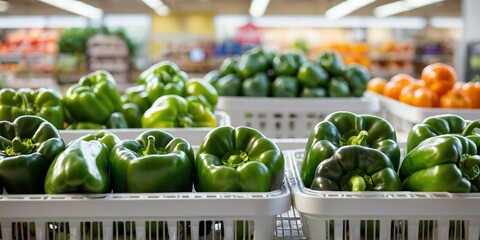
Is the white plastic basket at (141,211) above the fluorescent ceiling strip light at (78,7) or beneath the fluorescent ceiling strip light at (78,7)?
beneath

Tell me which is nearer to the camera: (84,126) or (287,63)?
(84,126)

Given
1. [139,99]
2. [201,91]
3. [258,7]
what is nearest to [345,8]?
[258,7]

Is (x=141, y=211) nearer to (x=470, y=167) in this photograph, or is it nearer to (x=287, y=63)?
(x=470, y=167)

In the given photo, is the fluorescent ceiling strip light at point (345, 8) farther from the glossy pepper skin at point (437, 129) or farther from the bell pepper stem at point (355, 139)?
the bell pepper stem at point (355, 139)

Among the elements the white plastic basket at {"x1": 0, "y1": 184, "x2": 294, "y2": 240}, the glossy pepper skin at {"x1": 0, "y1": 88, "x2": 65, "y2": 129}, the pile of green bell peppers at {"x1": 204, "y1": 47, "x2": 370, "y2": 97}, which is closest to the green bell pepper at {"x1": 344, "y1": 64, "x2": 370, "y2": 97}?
the pile of green bell peppers at {"x1": 204, "y1": 47, "x2": 370, "y2": 97}

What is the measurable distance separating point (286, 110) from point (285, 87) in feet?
0.58

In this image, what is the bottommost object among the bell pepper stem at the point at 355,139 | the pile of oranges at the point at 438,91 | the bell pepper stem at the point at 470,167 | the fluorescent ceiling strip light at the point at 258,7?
the pile of oranges at the point at 438,91

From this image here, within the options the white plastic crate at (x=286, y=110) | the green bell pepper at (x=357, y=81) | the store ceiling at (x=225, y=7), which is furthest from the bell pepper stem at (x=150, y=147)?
the store ceiling at (x=225, y=7)

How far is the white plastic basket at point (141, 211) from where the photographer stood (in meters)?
1.20

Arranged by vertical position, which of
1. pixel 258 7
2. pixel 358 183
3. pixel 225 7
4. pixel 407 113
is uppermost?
pixel 225 7

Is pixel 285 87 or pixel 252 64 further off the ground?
pixel 252 64

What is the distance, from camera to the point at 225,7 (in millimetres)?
16609

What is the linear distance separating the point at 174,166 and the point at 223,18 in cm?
1660

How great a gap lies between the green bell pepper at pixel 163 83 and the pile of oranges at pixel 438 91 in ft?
3.88
